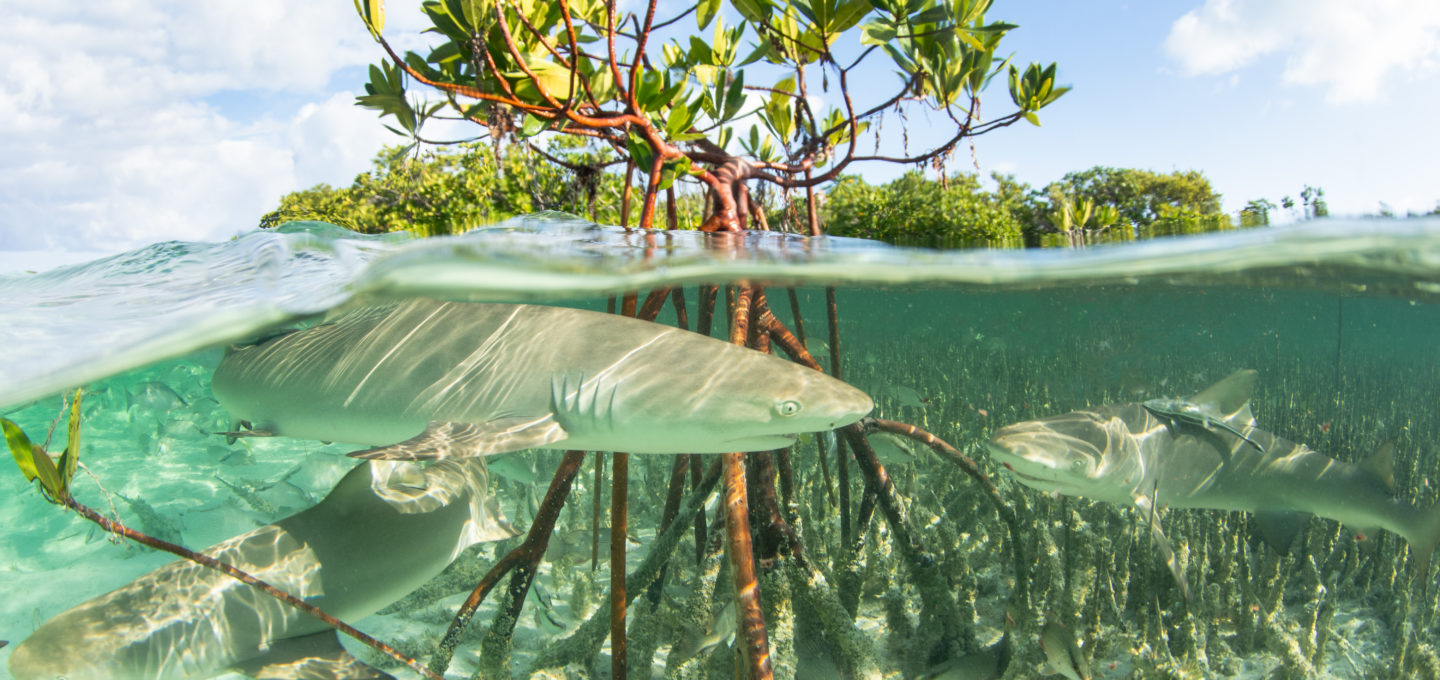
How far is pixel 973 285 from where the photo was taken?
737 cm

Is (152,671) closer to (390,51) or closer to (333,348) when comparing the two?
(333,348)

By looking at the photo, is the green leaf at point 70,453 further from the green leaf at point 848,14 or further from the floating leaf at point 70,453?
the green leaf at point 848,14

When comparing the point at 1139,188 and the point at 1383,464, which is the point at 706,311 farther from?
the point at 1139,188

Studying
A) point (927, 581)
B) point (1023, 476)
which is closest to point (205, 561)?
point (927, 581)

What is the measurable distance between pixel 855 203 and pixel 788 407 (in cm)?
2351

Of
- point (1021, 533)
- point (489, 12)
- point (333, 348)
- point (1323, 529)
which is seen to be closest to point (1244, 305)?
point (1323, 529)

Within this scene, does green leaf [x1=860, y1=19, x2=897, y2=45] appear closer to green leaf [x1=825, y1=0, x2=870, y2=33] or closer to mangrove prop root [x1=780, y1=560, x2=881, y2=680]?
green leaf [x1=825, y1=0, x2=870, y2=33]

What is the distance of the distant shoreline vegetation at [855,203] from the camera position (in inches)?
208

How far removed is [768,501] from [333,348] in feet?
8.67

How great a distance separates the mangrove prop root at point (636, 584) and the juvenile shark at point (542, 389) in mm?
1053

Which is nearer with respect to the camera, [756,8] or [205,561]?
[205,561]

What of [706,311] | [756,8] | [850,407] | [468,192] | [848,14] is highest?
[468,192]

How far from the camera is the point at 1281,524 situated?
471 centimetres

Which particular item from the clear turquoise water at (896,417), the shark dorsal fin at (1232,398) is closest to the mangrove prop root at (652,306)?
the clear turquoise water at (896,417)
